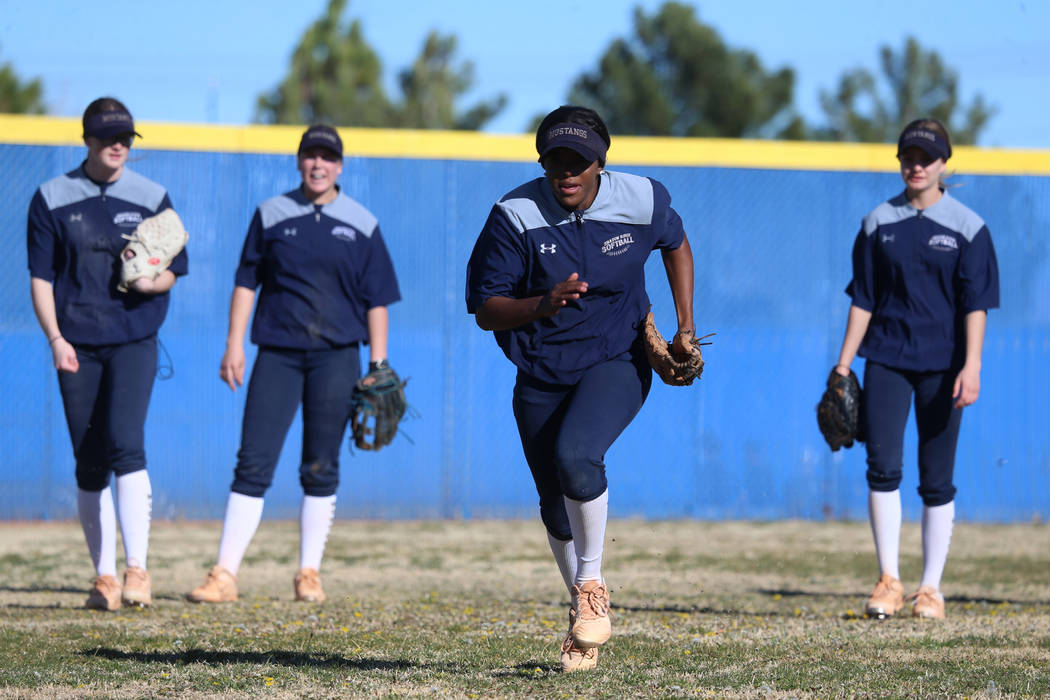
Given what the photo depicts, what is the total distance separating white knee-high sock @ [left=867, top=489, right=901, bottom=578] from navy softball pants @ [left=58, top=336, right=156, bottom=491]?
3.65 metres

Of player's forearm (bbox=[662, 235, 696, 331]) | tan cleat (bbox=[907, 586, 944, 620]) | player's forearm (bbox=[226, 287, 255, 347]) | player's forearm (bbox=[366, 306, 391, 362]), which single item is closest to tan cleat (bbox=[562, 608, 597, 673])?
player's forearm (bbox=[662, 235, 696, 331])

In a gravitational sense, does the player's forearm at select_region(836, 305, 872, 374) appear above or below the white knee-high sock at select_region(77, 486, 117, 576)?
above

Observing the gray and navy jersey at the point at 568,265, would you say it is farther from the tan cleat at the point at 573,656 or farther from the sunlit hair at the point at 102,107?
the sunlit hair at the point at 102,107

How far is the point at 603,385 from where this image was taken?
16.7ft

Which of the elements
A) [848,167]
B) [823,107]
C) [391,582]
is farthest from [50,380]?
[823,107]

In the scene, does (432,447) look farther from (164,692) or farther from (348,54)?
(348,54)

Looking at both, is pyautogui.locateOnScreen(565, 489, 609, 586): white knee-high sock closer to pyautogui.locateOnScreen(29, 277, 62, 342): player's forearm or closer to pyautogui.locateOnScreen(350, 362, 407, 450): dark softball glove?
pyautogui.locateOnScreen(350, 362, 407, 450): dark softball glove

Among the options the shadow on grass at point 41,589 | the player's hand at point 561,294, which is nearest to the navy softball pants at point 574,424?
the player's hand at point 561,294

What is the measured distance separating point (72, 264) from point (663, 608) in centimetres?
343

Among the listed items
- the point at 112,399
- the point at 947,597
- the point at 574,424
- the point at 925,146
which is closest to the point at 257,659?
the point at 574,424

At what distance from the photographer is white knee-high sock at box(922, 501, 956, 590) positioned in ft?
23.3

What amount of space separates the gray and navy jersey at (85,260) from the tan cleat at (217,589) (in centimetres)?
127

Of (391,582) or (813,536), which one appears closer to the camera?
(391,582)

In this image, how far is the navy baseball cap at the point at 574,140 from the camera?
193 inches
